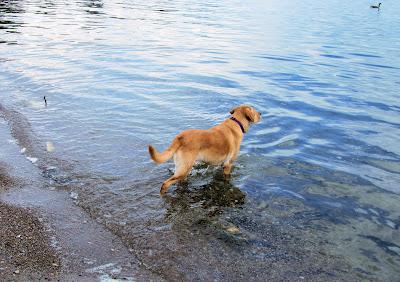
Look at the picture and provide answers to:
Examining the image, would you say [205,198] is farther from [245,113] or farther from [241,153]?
[241,153]

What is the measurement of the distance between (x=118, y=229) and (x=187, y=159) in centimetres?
149

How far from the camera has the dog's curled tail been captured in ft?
17.6

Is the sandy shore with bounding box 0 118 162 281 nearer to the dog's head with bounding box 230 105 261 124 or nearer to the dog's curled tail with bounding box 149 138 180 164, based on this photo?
the dog's curled tail with bounding box 149 138 180 164

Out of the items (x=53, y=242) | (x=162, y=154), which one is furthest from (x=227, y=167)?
(x=53, y=242)

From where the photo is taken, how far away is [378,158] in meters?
8.01

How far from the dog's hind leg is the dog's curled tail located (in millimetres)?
113

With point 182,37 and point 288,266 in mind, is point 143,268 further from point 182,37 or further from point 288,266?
point 182,37

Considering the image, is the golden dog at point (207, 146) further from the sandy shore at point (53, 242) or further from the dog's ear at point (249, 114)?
the sandy shore at point (53, 242)

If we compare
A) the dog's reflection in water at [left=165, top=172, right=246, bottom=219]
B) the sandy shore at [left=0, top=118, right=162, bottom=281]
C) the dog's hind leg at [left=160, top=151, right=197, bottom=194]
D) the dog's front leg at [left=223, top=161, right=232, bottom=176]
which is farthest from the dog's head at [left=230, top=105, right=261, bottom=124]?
the sandy shore at [left=0, top=118, right=162, bottom=281]

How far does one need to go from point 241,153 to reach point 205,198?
2.12 metres

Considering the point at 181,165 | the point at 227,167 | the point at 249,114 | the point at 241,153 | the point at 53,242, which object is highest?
the point at 249,114

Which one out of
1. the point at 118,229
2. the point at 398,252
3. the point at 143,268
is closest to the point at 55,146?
the point at 118,229

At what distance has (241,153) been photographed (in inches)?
313

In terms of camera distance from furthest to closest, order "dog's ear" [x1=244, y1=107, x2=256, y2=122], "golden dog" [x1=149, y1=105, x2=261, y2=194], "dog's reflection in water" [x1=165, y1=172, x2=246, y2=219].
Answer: "dog's ear" [x1=244, y1=107, x2=256, y2=122] < "golden dog" [x1=149, y1=105, x2=261, y2=194] < "dog's reflection in water" [x1=165, y1=172, x2=246, y2=219]
